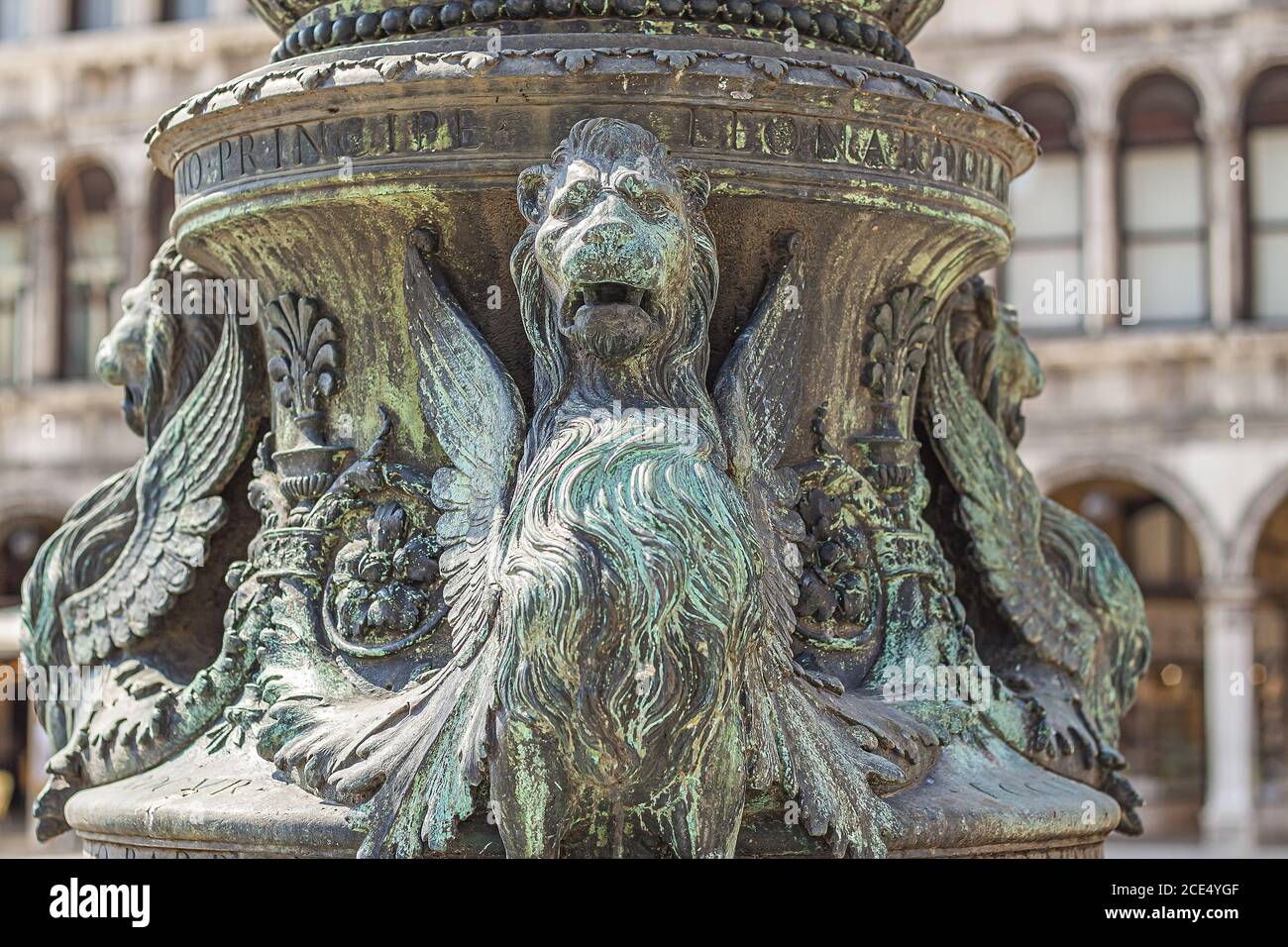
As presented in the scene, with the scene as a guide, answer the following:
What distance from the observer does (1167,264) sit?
22.4 meters

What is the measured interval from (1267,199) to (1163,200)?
0.99 meters

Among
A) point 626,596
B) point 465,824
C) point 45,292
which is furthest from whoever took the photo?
point 45,292

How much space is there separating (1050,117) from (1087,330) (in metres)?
2.20

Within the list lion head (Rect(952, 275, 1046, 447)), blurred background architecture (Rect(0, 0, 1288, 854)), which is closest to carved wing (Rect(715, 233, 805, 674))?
lion head (Rect(952, 275, 1046, 447))

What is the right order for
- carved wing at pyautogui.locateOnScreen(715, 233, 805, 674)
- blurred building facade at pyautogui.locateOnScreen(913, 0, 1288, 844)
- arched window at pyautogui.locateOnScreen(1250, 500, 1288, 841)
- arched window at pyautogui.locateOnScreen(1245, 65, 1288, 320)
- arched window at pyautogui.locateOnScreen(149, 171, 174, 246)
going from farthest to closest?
1. arched window at pyautogui.locateOnScreen(149, 171, 174, 246)
2. arched window at pyautogui.locateOnScreen(1250, 500, 1288, 841)
3. arched window at pyautogui.locateOnScreen(1245, 65, 1288, 320)
4. blurred building facade at pyautogui.locateOnScreen(913, 0, 1288, 844)
5. carved wing at pyautogui.locateOnScreen(715, 233, 805, 674)

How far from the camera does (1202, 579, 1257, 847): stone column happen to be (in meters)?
20.8

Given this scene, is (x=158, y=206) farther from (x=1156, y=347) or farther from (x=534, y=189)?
(x=534, y=189)

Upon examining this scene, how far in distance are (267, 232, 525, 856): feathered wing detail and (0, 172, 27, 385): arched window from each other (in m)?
22.8

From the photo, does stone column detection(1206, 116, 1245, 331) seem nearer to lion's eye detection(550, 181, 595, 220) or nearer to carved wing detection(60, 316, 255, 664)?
carved wing detection(60, 316, 255, 664)

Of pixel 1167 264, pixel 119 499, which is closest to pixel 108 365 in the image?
pixel 119 499

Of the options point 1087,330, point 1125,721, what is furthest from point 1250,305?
point 1125,721

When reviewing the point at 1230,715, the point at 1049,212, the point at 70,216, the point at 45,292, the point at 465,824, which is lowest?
the point at 1230,715

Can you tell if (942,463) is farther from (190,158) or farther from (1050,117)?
(1050,117)
